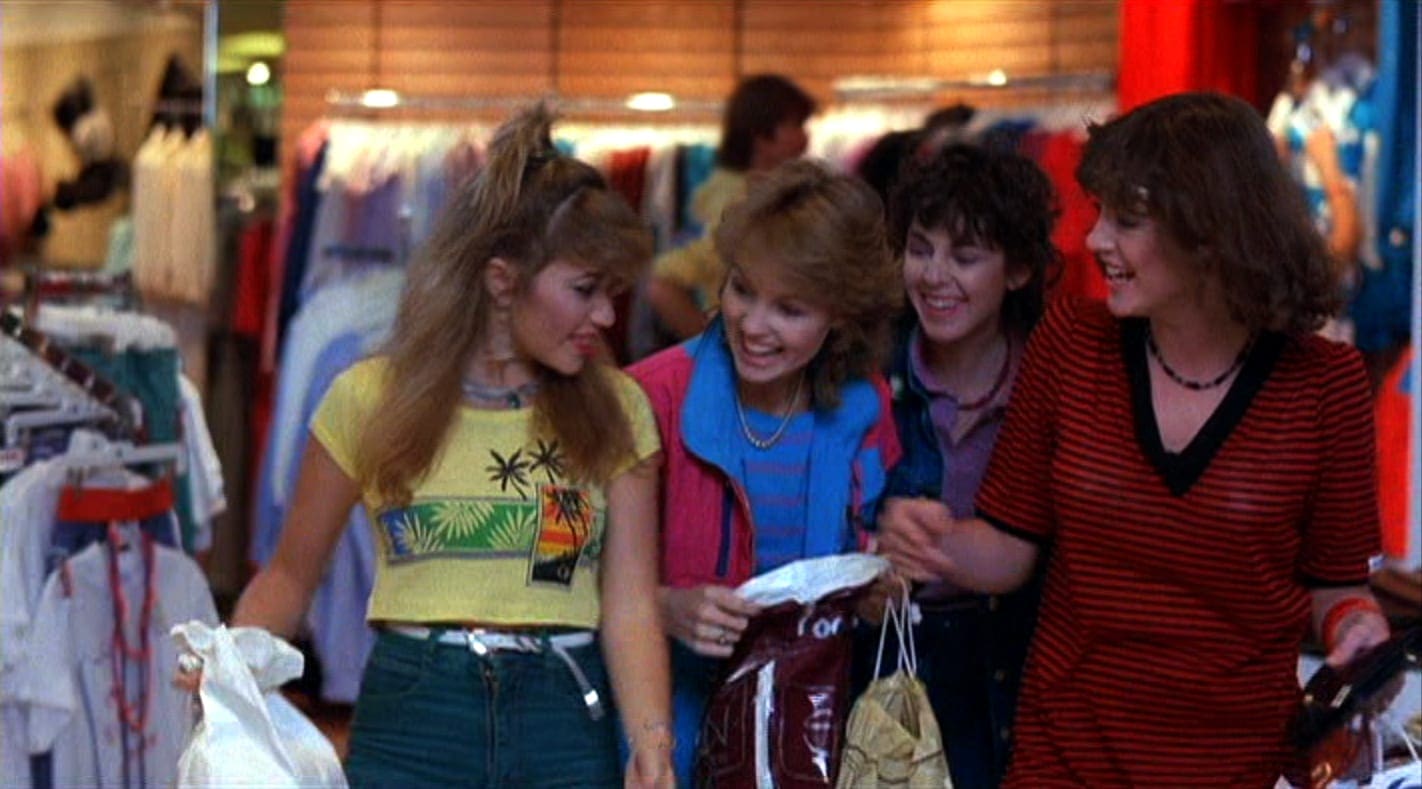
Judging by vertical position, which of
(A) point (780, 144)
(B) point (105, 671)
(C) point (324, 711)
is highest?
(A) point (780, 144)

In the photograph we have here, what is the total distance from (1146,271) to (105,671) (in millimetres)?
2569

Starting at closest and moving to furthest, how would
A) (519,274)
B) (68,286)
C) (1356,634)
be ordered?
(1356,634) < (519,274) < (68,286)

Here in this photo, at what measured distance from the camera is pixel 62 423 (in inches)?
195

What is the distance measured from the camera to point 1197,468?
3.21 metres

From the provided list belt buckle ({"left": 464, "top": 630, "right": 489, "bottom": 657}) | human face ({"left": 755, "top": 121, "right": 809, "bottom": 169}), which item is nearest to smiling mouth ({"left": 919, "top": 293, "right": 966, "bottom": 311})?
belt buckle ({"left": 464, "top": 630, "right": 489, "bottom": 657})

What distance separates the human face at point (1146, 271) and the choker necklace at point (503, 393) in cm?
82

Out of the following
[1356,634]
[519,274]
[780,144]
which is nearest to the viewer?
[1356,634]

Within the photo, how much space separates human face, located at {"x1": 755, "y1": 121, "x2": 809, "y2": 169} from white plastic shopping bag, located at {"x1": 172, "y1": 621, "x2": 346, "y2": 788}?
11.3 feet

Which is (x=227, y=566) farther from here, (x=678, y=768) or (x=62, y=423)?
(x=678, y=768)

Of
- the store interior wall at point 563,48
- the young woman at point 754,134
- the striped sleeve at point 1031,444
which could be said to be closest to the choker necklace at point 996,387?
the striped sleeve at point 1031,444

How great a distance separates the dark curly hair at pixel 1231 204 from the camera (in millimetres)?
3197

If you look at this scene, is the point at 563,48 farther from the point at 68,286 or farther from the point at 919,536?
the point at 919,536

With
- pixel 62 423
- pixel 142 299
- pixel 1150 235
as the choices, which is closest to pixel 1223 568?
pixel 1150 235

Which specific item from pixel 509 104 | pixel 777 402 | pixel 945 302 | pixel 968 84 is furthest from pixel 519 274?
pixel 509 104
